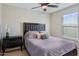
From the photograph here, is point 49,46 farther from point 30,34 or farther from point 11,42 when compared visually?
point 11,42

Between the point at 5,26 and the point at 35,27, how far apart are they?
1.82 feet

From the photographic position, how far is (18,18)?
1.51 m

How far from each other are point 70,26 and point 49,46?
1.80 feet

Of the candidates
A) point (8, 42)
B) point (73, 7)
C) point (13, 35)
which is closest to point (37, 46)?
point (13, 35)

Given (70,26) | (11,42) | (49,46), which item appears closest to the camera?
(49,46)

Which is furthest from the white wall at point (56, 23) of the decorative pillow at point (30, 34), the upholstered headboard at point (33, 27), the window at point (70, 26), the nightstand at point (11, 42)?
the nightstand at point (11, 42)

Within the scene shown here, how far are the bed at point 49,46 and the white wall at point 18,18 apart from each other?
9 centimetres

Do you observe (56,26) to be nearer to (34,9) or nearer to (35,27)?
(35,27)

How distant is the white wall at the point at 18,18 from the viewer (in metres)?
1.47

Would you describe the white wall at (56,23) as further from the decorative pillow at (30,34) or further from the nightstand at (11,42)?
the nightstand at (11,42)

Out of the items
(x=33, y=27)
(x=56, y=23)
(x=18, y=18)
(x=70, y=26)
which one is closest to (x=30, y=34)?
(x=33, y=27)

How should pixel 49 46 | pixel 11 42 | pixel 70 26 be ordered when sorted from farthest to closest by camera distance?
pixel 11 42
pixel 70 26
pixel 49 46

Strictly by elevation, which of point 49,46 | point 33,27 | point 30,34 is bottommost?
point 49,46

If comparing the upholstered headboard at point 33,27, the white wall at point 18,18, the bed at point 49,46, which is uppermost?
the white wall at point 18,18
